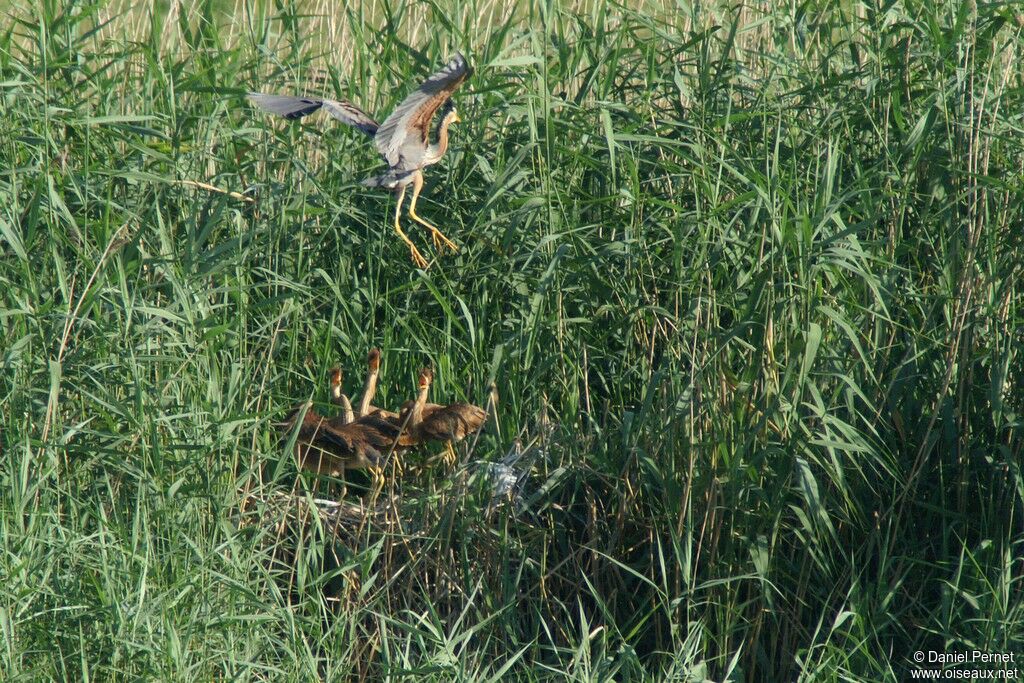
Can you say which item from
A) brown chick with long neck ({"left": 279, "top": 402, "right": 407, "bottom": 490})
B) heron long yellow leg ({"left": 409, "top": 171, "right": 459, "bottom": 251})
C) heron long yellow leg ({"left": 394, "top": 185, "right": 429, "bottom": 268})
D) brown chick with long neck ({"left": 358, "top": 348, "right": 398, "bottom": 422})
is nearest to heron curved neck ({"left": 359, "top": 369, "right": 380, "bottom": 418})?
brown chick with long neck ({"left": 358, "top": 348, "right": 398, "bottom": 422})

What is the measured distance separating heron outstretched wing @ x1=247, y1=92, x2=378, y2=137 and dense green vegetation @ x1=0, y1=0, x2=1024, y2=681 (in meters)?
0.28

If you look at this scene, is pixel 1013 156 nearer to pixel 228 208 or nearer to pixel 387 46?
pixel 387 46

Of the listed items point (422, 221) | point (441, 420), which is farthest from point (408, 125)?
point (441, 420)

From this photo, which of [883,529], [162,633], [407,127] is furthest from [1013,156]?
[162,633]

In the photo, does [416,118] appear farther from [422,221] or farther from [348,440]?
[348,440]

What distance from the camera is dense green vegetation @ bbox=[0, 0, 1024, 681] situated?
12.0ft

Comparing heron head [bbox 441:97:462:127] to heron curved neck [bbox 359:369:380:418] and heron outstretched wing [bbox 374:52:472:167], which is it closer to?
heron outstretched wing [bbox 374:52:472:167]

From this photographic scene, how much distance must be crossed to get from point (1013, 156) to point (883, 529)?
4.40 ft

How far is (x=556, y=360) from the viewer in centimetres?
433

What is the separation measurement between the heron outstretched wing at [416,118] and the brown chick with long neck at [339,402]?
76cm

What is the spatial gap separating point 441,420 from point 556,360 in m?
0.45

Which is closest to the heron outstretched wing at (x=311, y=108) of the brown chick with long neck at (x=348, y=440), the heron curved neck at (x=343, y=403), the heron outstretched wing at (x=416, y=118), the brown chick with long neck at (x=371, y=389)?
the heron outstretched wing at (x=416, y=118)

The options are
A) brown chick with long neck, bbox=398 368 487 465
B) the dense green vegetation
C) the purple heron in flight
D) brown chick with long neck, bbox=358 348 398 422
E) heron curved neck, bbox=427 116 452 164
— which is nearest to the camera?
the dense green vegetation

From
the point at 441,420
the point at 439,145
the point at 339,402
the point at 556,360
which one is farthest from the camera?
the point at 439,145
